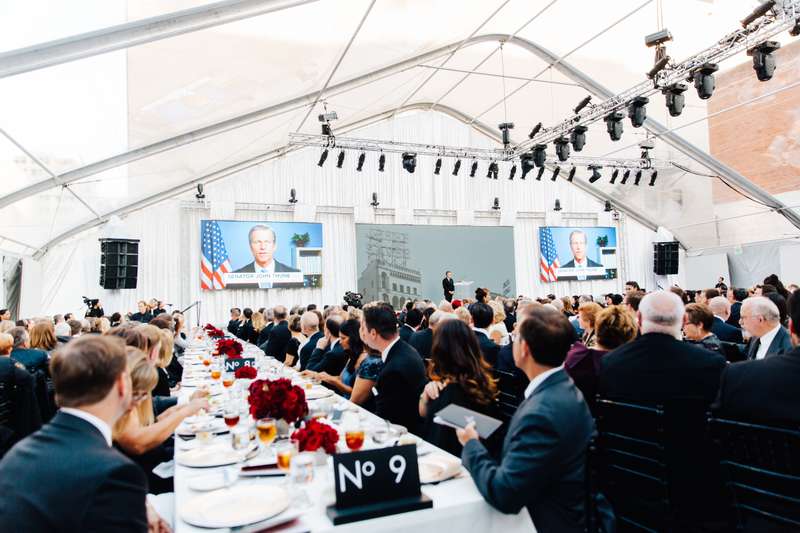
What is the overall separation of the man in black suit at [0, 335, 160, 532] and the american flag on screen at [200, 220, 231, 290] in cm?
1181

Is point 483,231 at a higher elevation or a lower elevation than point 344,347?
higher

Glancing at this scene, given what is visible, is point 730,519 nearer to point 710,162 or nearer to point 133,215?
point 710,162

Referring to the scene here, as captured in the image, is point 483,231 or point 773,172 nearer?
point 773,172

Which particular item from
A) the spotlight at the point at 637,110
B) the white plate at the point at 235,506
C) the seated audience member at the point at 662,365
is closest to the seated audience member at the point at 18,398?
the white plate at the point at 235,506

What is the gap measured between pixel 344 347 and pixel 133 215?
10072mm

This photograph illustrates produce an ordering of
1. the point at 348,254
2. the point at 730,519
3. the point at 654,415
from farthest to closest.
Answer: the point at 348,254, the point at 730,519, the point at 654,415

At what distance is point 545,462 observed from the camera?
159 cm

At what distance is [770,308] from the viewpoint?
3529 millimetres

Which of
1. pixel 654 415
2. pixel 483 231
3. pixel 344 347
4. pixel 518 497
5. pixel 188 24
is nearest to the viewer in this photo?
pixel 518 497

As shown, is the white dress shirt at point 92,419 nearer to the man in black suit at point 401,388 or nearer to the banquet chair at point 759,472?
the man in black suit at point 401,388

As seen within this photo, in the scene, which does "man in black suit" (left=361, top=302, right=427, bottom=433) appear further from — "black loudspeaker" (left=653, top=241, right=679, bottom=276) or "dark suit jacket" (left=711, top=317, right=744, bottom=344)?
"black loudspeaker" (left=653, top=241, right=679, bottom=276)

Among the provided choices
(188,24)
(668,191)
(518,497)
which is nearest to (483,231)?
(668,191)

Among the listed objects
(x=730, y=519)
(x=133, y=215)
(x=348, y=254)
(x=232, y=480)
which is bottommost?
(x=730, y=519)

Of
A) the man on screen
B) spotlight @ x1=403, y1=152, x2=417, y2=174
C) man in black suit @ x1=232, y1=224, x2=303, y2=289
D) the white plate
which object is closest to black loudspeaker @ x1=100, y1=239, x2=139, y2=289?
man in black suit @ x1=232, y1=224, x2=303, y2=289
